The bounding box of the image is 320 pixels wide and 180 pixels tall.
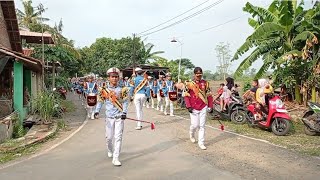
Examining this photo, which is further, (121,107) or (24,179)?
(121,107)

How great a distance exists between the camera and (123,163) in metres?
7.38

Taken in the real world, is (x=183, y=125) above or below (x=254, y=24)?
below

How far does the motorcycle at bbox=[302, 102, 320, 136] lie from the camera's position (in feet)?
34.1

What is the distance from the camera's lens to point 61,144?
31.3 feet

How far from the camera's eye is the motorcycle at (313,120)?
10406mm

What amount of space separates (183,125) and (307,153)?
207 inches

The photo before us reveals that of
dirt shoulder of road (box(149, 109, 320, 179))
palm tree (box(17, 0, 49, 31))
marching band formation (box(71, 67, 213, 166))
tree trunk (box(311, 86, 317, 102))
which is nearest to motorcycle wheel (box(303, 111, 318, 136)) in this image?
dirt shoulder of road (box(149, 109, 320, 179))

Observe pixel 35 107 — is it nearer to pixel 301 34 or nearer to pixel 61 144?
pixel 61 144

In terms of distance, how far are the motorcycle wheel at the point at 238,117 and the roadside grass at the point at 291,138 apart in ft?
0.67

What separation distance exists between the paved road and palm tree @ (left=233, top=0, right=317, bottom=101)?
21.9 feet

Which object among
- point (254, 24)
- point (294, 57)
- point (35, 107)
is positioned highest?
point (254, 24)

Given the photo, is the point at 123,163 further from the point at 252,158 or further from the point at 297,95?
the point at 297,95

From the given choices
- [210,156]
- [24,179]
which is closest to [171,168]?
[210,156]

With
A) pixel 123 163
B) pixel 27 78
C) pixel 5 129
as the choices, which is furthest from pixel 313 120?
pixel 27 78
